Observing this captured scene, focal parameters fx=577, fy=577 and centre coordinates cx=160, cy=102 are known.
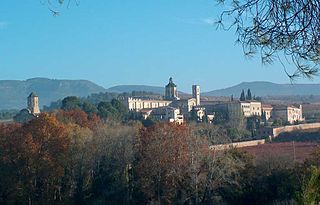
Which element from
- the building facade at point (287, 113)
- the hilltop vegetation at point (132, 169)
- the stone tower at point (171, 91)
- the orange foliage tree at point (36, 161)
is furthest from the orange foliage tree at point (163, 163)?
the stone tower at point (171, 91)

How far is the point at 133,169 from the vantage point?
22922 millimetres

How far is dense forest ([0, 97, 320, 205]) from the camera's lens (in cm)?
2111

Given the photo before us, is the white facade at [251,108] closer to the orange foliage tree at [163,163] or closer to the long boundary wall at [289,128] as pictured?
the long boundary wall at [289,128]

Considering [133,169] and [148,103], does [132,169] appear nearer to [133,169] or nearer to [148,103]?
[133,169]

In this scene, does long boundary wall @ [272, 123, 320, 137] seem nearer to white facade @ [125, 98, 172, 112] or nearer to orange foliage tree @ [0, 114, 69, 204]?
orange foliage tree @ [0, 114, 69, 204]

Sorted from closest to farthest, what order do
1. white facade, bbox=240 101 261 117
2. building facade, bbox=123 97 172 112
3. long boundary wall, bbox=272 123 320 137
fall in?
long boundary wall, bbox=272 123 320 137 → white facade, bbox=240 101 261 117 → building facade, bbox=123 97 172 112

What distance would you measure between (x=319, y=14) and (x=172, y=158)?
18866 mm

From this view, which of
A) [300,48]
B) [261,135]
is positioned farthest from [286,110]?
[300,48]

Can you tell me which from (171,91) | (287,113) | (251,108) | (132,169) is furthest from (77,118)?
(171,91)

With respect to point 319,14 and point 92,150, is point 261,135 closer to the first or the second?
point 92,150

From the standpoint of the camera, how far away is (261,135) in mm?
48750

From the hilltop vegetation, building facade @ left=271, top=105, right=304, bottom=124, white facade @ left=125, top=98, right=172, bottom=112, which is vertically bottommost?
the hilltop vegetation

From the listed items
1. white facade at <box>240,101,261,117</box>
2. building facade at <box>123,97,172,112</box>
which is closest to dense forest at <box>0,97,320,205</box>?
white facade at <box>240,101,261,117</box>

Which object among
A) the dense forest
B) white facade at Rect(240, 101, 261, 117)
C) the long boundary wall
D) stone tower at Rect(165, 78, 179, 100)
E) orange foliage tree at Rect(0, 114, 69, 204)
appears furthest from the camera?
stone tower at Rect(165, 78, 179, 100)
